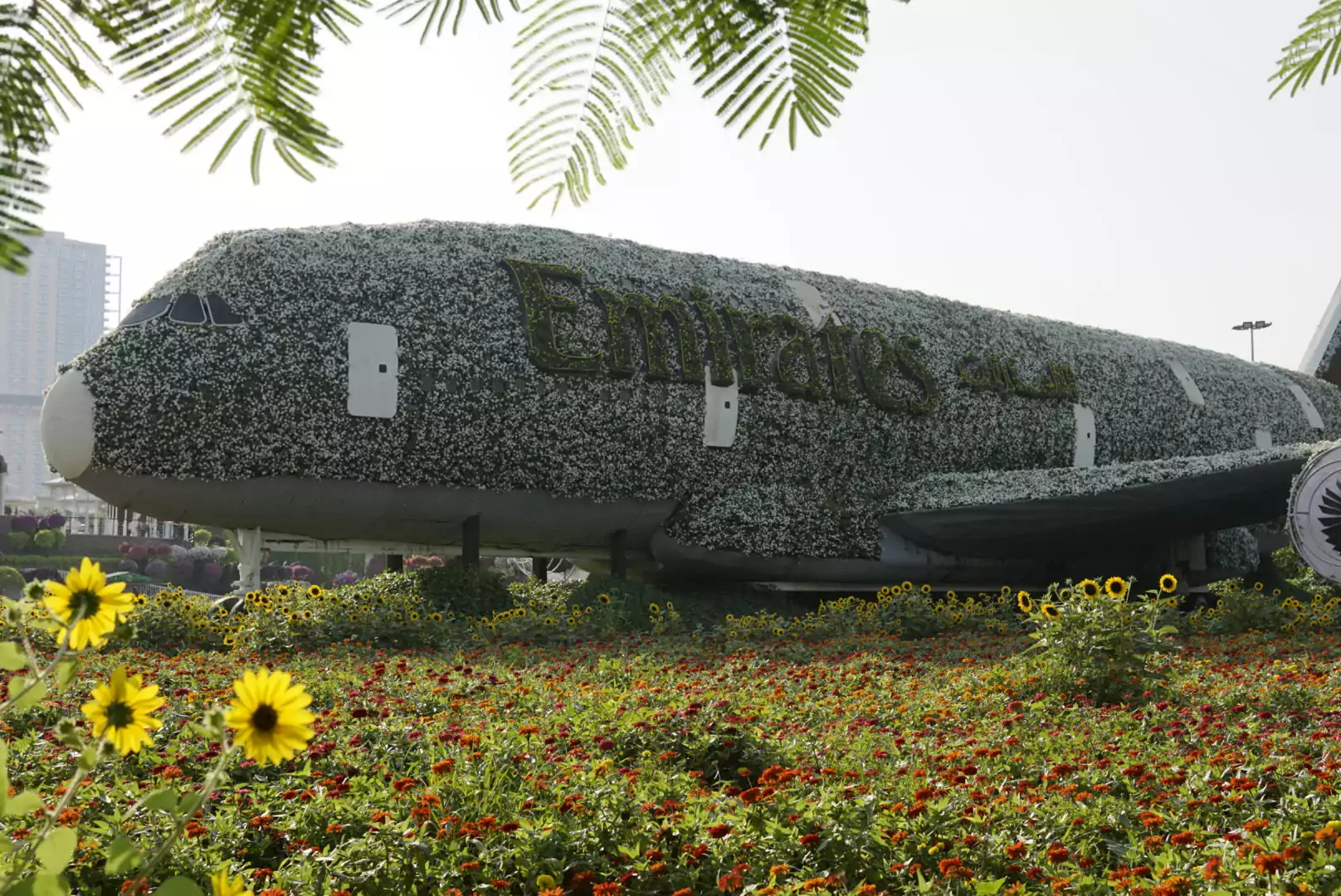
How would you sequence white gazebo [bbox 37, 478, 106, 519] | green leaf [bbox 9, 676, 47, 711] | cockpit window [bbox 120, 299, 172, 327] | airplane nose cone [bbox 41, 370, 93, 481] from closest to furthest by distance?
green leaf [bbox 9, 676, 47, 711], airplane nose cone [bbox 41, 370, 93, 481], cockpit window [bbox 120, 299, 172, 327], white gazebo [bbox 37, 478, 106, 519]

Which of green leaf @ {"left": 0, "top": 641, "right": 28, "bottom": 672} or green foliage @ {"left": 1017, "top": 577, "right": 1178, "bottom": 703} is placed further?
green foliage @ {"left": 1017, "top": 577, "right": 1178, "bottom": 703}

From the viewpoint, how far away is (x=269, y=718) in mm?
1475

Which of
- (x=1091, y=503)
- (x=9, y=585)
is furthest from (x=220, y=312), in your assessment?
(x=9, y=585)

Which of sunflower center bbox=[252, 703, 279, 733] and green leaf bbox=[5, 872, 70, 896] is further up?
sunflower center bbox=[252, 703, 279, 733]

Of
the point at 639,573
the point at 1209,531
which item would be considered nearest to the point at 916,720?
the point at 639,573

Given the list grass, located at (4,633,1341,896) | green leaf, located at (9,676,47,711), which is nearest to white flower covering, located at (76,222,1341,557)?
grass, located at (4,633,1341,896)

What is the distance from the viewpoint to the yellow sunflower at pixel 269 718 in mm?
1451

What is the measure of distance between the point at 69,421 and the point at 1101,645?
830 cm

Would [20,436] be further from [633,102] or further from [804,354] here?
[633,102]

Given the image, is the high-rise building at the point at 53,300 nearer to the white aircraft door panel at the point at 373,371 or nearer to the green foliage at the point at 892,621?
the green foliage at the point at 892,621

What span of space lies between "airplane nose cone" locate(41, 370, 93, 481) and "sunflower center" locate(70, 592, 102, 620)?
8850mm

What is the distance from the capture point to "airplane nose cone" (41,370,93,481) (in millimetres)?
9594

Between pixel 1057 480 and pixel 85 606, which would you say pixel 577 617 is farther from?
pixel 85 606

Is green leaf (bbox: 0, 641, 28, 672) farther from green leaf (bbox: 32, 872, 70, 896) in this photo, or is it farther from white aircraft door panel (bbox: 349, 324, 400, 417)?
white aircraft door panel (bbox: 349, 324, 400, 417)
